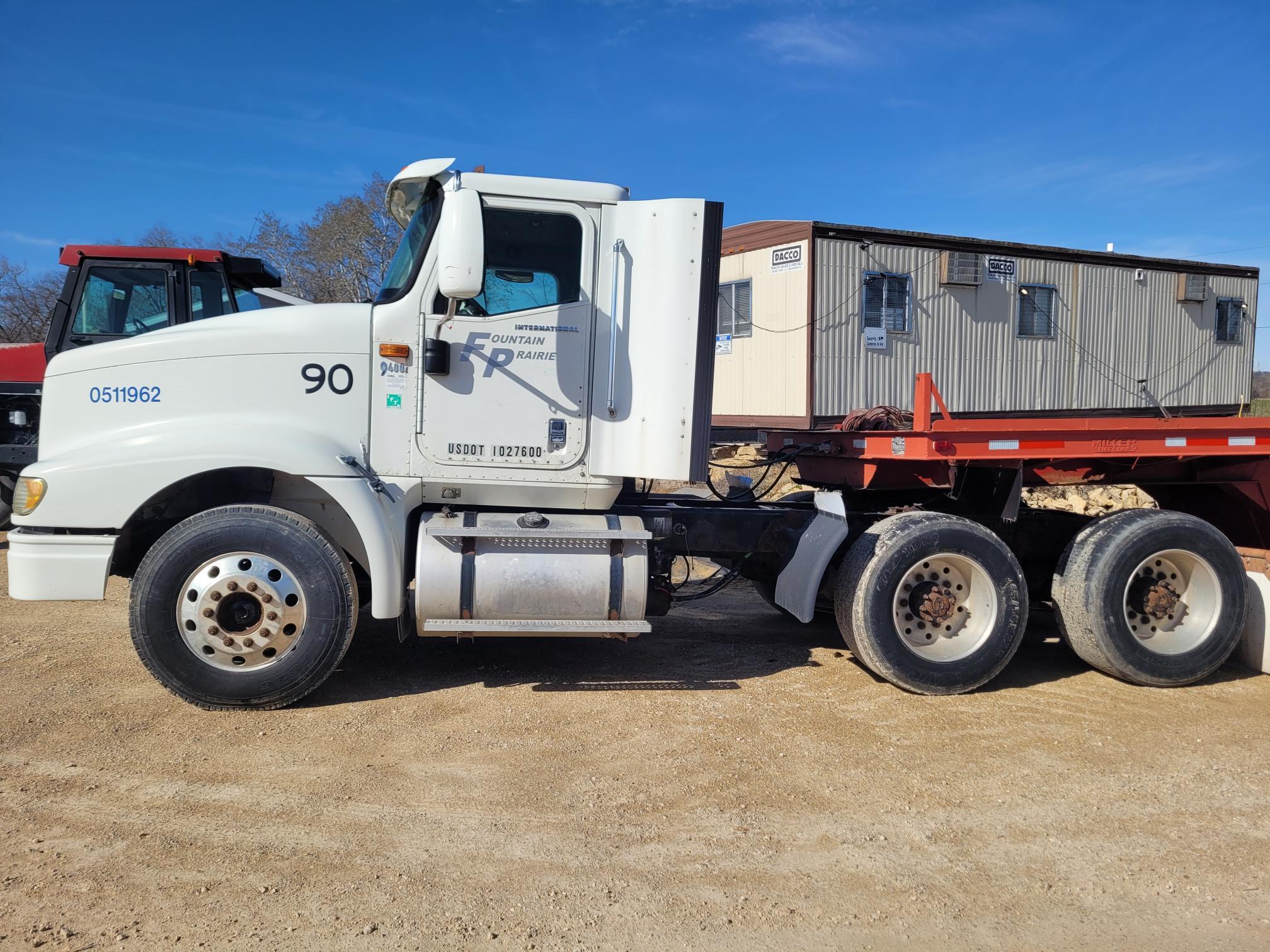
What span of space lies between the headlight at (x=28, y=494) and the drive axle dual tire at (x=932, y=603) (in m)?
4.39

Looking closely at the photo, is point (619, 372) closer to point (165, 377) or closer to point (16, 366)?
point (165, 377)

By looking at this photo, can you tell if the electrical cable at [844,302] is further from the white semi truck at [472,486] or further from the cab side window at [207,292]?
the white semi truck at [472,486]

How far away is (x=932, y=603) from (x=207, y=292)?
687 cm

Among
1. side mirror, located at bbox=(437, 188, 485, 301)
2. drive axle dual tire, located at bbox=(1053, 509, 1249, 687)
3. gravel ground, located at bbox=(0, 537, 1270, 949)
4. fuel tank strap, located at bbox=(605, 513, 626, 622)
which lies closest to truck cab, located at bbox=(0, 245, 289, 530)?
gravel ground, located at bbox=(0, 537, 1270, 949)

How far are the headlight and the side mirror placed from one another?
7.51ft

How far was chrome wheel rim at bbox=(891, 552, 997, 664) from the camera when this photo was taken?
5.39 metres

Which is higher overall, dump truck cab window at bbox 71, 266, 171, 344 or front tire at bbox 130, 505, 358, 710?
dump truck cab window at bbox 71, 266, 171, 344

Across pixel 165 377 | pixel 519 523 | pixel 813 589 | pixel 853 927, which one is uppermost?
pixel 165 377

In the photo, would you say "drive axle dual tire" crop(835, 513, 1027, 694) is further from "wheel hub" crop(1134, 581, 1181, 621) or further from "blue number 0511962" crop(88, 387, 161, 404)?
"blue number 0511962" crop(88, 387, 161, 404)

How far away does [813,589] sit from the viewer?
17.5 ft

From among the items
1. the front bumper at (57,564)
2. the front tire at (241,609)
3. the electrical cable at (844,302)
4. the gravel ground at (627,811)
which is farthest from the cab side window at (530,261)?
the electrical cable at (844,302)

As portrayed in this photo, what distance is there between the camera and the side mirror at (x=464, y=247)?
4.41m

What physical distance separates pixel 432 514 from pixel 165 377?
1565 mm

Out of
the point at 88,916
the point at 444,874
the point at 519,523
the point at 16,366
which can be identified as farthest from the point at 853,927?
the point at 16,366
